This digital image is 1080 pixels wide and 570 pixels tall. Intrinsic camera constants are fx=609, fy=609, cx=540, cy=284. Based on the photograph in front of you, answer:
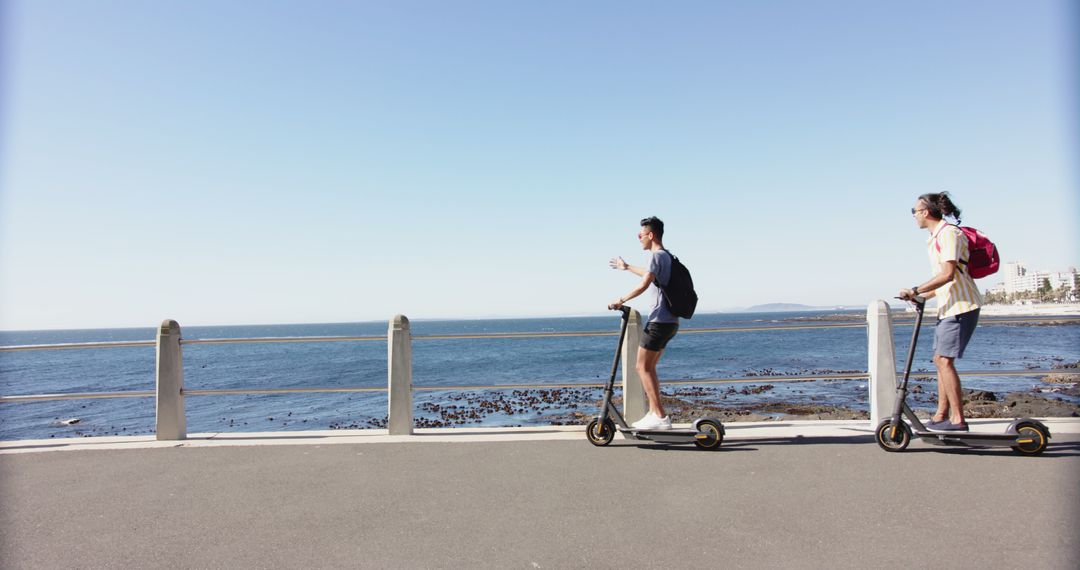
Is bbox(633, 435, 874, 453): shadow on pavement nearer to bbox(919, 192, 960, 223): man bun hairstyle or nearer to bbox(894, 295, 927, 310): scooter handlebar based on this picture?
bbox(894, 295, 927, 310): scooter handlebar

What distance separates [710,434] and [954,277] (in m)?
2.40

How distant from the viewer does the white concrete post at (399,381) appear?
20.9 ft

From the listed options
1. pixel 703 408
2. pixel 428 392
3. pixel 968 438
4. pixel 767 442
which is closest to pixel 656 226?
pixel 767 442

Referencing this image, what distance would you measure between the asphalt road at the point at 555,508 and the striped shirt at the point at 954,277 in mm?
1220

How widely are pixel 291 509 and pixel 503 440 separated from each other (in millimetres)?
Result: 2392

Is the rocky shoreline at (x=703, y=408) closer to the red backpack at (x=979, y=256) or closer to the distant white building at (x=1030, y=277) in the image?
the red backpack at (x=979, y=256)

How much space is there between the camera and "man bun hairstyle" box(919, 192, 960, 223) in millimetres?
5199

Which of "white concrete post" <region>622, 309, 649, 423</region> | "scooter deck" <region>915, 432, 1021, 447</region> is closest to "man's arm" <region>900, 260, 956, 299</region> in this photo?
"scooter deck" <region>915, 432, 1021, 447</region>

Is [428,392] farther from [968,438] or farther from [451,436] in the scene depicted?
[968,438]

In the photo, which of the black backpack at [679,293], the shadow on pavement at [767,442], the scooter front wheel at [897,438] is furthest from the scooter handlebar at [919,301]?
the black backpack at [679,293]

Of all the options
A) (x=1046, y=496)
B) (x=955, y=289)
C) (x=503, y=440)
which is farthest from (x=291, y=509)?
(x=955, y=289)

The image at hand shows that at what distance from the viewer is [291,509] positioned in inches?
157

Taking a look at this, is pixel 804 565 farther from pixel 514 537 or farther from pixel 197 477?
pixel 197 477

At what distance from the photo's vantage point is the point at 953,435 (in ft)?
16.3
